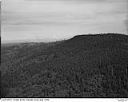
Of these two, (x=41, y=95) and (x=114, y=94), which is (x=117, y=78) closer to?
(x=114, y=94)

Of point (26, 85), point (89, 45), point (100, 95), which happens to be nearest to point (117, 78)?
point (100, 95)

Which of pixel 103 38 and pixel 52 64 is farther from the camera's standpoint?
pixel 103 38

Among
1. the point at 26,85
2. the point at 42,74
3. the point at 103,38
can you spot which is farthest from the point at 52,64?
the point at 103,38

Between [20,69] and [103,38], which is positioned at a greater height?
[103,38]

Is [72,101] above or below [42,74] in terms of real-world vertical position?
below

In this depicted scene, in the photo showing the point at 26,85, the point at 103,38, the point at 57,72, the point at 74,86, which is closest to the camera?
the point at 74,86

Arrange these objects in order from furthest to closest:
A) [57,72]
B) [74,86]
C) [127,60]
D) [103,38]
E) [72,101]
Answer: [103,38] → [127,60] → [57,72] → [74,86] → [72,101]

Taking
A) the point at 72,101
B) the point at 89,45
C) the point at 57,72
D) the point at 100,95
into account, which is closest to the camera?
the point at 72,101

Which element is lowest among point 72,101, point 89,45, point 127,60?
point 72,101

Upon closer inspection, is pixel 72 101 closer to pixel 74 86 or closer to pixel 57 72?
pixel 74 86
